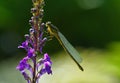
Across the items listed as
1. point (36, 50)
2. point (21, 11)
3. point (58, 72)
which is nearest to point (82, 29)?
Answer: point (21, 11)

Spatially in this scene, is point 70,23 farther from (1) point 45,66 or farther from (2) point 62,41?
(1) point 45,66

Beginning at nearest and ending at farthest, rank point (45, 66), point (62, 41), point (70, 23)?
point (45, 66) < point (62, 41) < point (70, 23)

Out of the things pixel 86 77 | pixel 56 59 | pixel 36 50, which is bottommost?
pixel 36 50

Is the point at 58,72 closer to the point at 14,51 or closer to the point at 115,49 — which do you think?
the point at 115,49

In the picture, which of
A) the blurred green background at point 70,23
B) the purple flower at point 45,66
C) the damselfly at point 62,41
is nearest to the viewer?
the purple flower at point 45,66

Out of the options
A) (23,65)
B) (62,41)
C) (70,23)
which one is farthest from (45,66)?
(70,23)

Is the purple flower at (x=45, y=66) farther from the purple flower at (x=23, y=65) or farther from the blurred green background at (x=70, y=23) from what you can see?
the blurred green background at (x=70, y=23)

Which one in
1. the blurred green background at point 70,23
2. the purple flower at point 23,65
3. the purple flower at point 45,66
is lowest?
the purple flower at point 45,66

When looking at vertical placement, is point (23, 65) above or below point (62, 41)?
below

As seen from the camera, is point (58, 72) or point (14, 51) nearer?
point (58, 72)

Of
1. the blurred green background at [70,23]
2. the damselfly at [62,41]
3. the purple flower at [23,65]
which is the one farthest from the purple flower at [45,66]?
the blurred green background at [70,23]

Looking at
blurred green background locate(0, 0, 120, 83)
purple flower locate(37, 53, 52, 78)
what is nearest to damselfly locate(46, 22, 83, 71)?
purple flower locate(37, 53, 52, 78)
